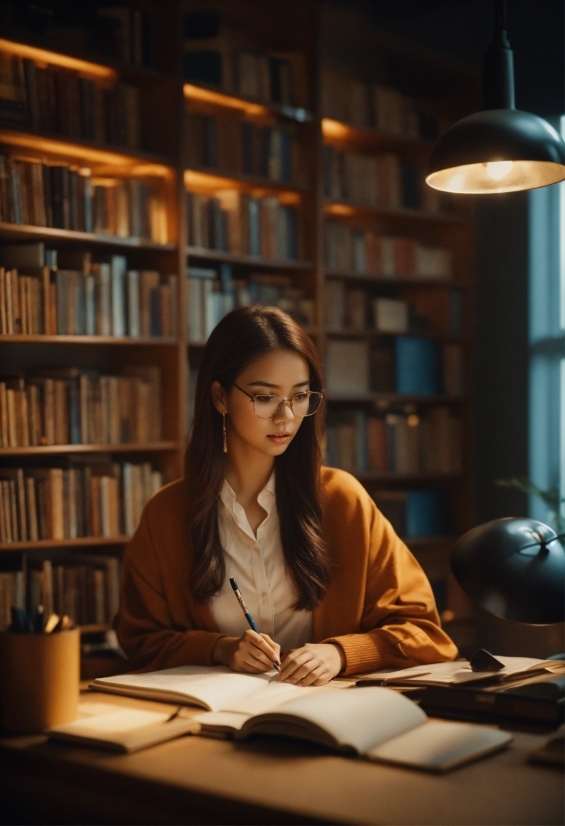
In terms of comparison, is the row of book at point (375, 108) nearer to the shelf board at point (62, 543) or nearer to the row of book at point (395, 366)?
the row of book at point (395, 366)

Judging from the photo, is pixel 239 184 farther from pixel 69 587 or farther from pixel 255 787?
pixel 255 787

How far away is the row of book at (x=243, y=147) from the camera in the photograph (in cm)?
394

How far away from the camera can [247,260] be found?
401 centimetres

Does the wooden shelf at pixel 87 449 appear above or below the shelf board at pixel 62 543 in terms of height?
above

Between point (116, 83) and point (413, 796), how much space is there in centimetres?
325

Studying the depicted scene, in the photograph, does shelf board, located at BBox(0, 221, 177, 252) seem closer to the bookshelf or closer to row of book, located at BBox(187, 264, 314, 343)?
the bookshelf

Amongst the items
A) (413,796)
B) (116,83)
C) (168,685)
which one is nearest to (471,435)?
(116,83)

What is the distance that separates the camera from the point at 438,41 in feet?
16.1

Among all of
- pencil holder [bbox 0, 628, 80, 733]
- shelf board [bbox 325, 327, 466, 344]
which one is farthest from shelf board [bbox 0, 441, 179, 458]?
pencil holder [bbox 0, 628, 80, 733]

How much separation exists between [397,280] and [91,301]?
1601 millimetres

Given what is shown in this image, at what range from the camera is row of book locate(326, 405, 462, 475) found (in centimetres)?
441

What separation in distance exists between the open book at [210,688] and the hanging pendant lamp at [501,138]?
1.03 metres

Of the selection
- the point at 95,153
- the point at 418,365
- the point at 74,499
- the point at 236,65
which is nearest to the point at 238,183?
the point at 236,65

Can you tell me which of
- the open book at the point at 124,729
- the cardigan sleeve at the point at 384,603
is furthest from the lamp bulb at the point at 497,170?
the open book at the point at 124,729
